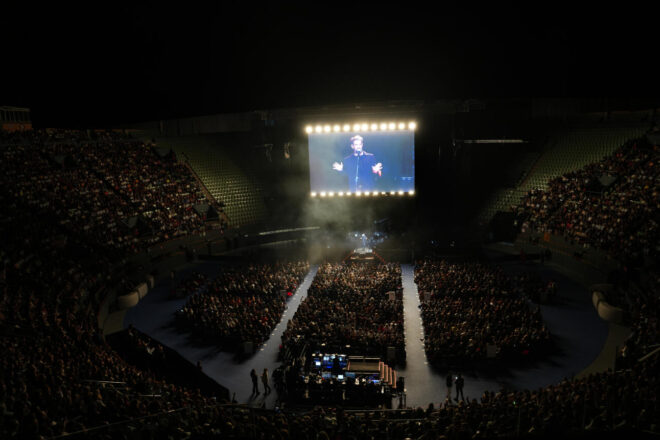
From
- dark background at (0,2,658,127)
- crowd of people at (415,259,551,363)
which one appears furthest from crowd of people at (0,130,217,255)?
dark background at (0,2,658,127)

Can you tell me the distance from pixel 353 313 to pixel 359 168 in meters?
15.1

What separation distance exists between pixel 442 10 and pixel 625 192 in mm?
32638

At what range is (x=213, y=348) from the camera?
64.8 ft

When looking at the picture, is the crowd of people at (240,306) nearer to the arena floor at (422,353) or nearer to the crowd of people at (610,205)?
the arena floor at (422,353)

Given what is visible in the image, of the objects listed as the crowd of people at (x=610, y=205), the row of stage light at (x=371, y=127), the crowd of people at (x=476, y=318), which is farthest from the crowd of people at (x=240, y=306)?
the crowd of people at (x=610, y=205)

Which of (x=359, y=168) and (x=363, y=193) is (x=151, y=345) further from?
(x=359, y=168)

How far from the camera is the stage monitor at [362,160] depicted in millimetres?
Answer: 32531

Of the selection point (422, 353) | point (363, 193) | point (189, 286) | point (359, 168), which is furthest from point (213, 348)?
point (359, 168)

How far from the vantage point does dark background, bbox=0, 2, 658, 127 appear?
2.09 meters

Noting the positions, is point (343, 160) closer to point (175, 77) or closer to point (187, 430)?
point (187, 430)

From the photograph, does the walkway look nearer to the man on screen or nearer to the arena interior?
the arena interior

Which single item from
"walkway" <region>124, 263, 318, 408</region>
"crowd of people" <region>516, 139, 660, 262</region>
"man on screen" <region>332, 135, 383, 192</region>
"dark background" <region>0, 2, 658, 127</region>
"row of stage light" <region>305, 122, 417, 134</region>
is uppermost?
"row of stage light" <region>305, 122, 417, 134</region>

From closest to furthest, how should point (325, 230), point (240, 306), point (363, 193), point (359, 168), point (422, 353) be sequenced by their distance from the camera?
point (422, 353)
point (240, 306)
point (359, 168)
point (363, 193)
point (325, 230)

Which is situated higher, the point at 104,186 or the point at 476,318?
the point at 104,186
